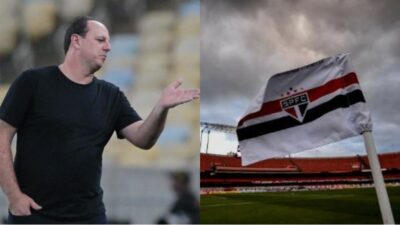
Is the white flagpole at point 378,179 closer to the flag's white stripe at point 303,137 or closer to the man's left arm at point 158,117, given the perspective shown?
the flag's white stripe at point 303,137

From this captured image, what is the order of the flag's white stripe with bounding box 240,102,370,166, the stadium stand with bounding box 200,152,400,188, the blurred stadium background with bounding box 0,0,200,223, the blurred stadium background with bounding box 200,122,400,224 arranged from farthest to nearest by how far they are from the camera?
1. the stadium stand with bounding box 200,152,400,188
2. the blurred stadium background with bounding box 200,122,400,224
3. the blurred stadium background with bounding box 0,0,200,223
4. the flag's white stripe with bounding box 240,102,370,166

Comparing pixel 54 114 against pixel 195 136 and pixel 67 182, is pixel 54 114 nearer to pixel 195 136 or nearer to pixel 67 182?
pixel 67 182

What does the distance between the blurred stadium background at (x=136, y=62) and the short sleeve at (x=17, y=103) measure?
3.62 ft

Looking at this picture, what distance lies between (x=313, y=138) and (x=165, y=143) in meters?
1.50

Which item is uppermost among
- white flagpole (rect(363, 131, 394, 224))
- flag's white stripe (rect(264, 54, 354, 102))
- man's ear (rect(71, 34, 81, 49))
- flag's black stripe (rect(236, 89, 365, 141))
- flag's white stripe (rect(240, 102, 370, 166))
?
man's ear (rect(71, 34, 81, 49))

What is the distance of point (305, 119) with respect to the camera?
1.20 metres

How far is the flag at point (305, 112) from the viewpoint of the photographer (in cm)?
117

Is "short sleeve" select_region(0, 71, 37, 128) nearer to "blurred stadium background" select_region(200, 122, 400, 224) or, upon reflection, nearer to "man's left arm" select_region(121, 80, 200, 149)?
"man's left arm" select_region(121, 80, 200, 149)

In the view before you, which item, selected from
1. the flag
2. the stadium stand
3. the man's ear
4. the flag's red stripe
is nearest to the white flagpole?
the flag

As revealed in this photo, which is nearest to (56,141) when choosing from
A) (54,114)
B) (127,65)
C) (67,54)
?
(54,114)

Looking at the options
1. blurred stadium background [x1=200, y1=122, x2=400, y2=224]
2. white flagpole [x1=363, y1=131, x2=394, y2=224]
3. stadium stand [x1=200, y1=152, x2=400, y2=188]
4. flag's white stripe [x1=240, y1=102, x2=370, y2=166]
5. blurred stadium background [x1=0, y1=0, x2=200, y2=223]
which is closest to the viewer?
white flagpole [x1=363, y1=131, x2=394, y2=224]

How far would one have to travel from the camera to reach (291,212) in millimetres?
6023

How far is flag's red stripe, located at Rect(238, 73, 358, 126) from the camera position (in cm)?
117

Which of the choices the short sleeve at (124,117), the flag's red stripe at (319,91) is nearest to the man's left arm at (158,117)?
the short sleeve at (124,117)
